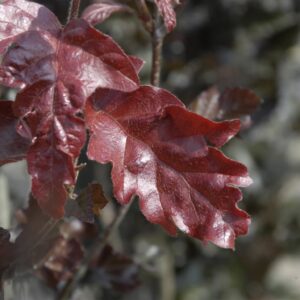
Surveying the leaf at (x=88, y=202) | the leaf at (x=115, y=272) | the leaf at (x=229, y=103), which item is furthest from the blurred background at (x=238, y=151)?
the leaf at (x=88, y=202)

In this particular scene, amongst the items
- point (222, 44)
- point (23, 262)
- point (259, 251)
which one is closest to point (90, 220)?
point (23, 262)

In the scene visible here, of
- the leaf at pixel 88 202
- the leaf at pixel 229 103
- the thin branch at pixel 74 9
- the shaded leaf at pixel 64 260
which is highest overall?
the thin branch at pixel 74 9

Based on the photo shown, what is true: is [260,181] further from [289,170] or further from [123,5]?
[123,5]

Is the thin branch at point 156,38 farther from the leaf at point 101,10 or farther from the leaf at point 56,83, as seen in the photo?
the leaf at point 56,83

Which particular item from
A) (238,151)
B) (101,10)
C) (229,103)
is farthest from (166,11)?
(238,151)

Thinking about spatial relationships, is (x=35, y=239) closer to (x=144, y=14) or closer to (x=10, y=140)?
(x=10, y=140)

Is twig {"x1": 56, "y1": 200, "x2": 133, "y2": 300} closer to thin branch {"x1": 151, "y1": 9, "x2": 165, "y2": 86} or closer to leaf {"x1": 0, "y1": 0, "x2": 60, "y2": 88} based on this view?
thin branch {"x1": 151, "y1": 9, "x2": 165, "y2": 86}
